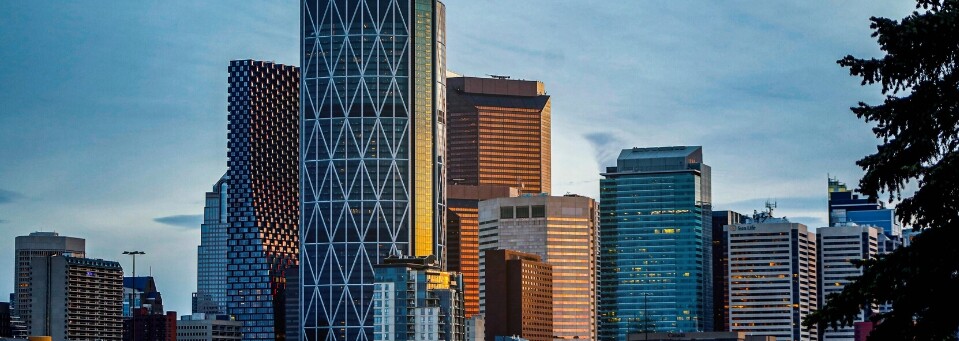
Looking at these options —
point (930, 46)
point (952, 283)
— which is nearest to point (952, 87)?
point (930, 46)

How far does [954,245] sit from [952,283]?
27.4 inches

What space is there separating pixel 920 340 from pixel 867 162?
302 cm

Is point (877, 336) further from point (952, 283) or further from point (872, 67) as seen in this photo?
point (872, 67)

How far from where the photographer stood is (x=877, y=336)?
29812 mm

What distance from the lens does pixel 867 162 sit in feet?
99.9

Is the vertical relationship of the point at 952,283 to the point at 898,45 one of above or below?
below

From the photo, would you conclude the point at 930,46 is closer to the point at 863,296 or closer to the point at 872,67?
the point at 872,67

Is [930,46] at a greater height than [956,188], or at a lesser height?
greater

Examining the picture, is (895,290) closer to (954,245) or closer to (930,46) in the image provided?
(954,245)

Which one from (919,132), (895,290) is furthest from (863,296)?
(919,132)

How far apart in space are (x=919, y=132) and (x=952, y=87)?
87 cm

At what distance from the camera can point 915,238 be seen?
30.0 metres

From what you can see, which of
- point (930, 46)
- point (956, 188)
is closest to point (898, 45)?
point (930, 46)

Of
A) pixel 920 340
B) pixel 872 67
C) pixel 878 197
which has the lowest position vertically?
pixel 920 340
